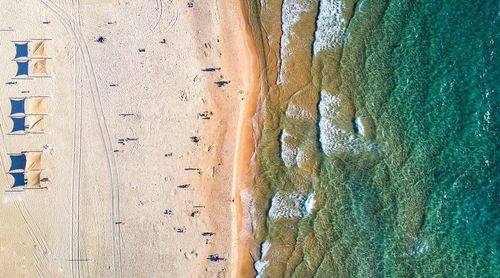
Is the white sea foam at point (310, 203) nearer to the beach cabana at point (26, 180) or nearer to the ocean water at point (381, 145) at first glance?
the ocean water at point (381, 145)

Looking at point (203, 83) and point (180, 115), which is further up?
point (203, 83)

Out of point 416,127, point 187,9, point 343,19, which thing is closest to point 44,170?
point 187,9

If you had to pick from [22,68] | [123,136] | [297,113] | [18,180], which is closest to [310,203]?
[297,113]

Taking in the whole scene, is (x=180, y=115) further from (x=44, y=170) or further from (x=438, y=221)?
(x=438, y=221)

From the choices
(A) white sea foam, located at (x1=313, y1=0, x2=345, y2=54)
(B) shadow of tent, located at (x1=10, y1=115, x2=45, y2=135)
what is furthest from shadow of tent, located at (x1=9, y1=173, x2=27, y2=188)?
(A) white sea foam, located at (x1=313, y1=0, x2=345, y2=54)

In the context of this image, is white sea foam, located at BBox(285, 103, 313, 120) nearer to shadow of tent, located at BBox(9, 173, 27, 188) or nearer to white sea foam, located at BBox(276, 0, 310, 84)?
white sea foam, located at BBox(276, 0, 310, 84)

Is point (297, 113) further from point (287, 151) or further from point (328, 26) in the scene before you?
point (328, 26)

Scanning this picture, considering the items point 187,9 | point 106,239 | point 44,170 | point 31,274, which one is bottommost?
point 31,274

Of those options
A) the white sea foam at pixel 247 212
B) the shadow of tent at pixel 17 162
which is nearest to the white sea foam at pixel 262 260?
the white sea foam at pixel 247 212
